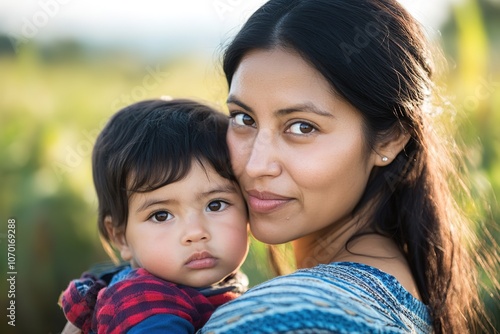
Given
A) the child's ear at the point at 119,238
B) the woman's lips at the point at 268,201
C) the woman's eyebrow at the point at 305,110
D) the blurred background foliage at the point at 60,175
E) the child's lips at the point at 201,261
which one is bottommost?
the blurred background foliage at the point at 60,175

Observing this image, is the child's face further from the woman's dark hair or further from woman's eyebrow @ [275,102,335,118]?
the woman's dark hair

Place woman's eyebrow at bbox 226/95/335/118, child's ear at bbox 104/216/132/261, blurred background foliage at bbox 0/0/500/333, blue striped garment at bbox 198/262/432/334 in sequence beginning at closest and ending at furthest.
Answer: blue striped garment at bbox 198/262/432/334 < woman's eyebrow at bbox 226/95/335/118 < child's ear at bbox 104/216/132/261 < blurred background foliage at bbox 0/0/500/333

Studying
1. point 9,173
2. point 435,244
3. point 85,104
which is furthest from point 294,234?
point 85,104

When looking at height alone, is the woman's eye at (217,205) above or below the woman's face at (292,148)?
below

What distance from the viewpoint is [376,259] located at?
2234mm

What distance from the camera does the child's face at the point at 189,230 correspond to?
7.33 feet

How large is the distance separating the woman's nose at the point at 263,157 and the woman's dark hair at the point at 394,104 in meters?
0.28

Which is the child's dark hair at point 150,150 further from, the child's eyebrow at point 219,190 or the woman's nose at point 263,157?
the woman's nose at point 263,157

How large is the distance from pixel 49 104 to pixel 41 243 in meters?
1.49

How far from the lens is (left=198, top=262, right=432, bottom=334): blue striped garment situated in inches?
67.9

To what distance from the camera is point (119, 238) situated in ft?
8.19

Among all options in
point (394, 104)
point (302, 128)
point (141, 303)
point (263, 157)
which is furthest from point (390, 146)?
point (141, 303)

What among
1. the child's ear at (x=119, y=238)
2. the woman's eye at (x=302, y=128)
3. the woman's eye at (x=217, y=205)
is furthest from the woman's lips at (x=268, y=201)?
the child's ear at (x=119, y=238)

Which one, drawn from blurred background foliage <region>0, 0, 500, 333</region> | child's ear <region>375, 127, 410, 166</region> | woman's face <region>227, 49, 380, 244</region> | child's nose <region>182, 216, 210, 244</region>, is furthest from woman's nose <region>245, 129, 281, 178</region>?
blurred background foliage <region>0, 0, 500, 333</region>
